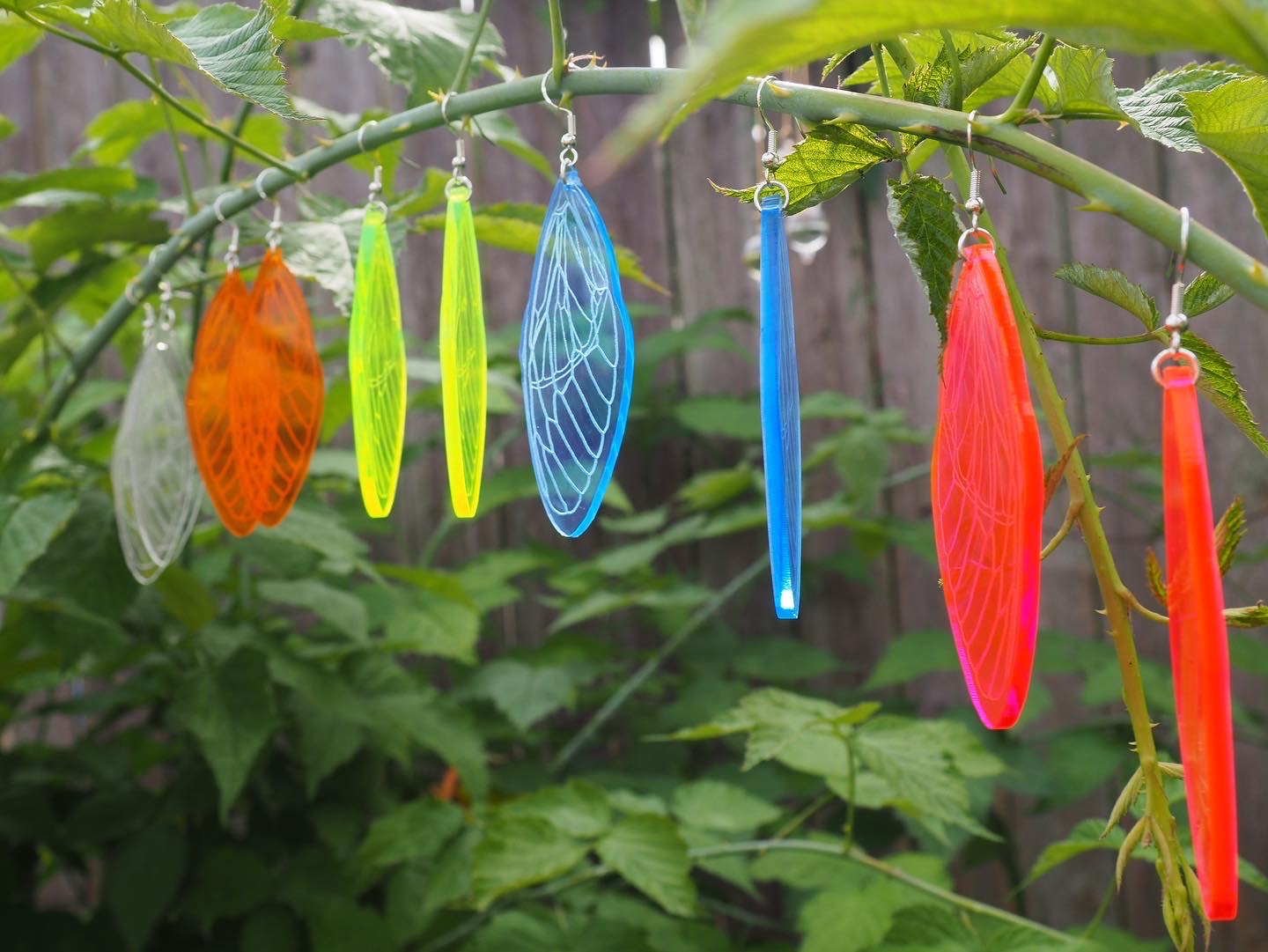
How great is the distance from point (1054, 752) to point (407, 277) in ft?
4.21

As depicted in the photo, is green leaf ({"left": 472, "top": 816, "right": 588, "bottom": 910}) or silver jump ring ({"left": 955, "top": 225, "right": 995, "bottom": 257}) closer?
silver jump ring ({"left": 955, "top": 225, "right": 995, "bottom": 257})

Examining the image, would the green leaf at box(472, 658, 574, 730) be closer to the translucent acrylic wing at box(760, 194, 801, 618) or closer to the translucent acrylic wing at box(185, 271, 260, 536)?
the translucent acrylic wing at box(185, 271, 260, 536)

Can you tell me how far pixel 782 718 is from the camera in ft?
2.80

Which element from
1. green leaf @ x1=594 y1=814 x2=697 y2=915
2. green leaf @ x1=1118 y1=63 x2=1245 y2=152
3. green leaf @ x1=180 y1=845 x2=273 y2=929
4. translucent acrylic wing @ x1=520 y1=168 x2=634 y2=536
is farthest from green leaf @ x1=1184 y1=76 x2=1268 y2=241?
green leaf @ x1=180 y1=845 x2=273 y2=929

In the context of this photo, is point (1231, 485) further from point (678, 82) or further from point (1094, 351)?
point (678, 82)

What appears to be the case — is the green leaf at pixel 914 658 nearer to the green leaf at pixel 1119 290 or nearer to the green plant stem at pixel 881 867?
the green plant stem at pixel 881 867

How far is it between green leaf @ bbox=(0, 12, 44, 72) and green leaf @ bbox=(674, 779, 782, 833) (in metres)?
0.77

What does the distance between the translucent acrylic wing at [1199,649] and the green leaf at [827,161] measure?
0.14 m

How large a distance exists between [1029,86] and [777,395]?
15cm

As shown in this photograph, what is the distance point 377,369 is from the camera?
0.62m

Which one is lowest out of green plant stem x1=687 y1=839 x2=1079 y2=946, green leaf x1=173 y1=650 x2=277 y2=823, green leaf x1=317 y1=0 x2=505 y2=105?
green plant stem x1=687 y1=839 x2=1079 y2=946

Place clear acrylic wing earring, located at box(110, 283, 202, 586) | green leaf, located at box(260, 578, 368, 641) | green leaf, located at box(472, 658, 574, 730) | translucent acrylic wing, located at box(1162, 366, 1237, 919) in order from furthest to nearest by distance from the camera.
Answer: green leaf, located at box(472, 658, 574, 730)
green leaf, located at box(260, 578, 368, 641)
clear acrylic wing earring, located at box(110, 283, 202, 586)
translucent acrylic wing, located at box(1162, 366, 1237, 919)

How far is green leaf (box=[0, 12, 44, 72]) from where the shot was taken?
67cm

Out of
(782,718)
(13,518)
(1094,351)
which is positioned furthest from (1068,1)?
(1094,351)
